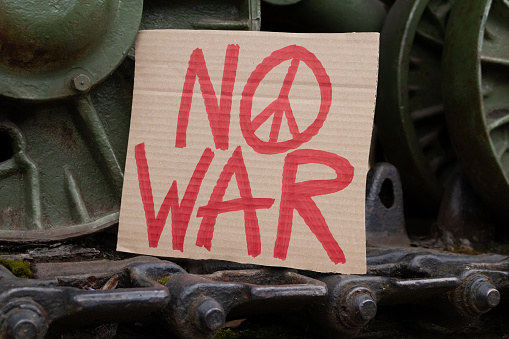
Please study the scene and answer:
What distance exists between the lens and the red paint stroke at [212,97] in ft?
3.80

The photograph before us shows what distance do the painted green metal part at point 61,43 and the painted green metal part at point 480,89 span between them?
0.74 meters

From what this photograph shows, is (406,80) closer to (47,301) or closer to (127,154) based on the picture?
(127,154)

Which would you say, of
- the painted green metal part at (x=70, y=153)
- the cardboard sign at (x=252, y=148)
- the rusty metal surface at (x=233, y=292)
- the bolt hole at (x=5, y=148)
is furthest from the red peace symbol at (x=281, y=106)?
the bolt hole at (x=5, y=148)

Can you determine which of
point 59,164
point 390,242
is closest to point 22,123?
point 59,164

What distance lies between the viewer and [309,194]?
113 cm

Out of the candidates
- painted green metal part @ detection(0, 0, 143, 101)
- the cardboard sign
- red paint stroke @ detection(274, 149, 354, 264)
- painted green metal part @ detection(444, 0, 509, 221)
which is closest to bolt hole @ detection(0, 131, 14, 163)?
painted green metal part @ detection(0, 0, 143, 101)

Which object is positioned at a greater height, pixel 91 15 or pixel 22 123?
pixel 91 15

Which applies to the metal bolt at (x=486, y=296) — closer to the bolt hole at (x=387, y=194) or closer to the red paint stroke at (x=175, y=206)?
the bolt hole at (x=387, y=194)

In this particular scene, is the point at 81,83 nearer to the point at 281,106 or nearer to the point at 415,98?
the point at 281,106

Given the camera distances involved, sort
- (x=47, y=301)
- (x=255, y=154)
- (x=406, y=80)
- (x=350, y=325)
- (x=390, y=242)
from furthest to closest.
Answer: (x=406, y=80) → (x=390, y=242) → (x=255, y=154) → (x=350, y=325) → (x=47, y=301)

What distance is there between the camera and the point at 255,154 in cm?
114

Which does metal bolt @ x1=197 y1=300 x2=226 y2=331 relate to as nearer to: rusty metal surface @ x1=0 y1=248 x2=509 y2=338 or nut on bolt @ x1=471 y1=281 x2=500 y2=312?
rusty metal surface @ x1=0 y1=248 x2=509 y2=338

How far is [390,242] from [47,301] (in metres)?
0.88

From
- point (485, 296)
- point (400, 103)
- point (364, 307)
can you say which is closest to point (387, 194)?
point (400, 103)
